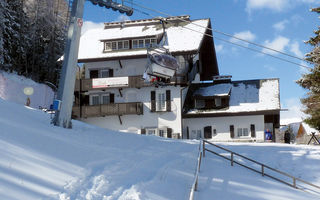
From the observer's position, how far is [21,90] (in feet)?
141

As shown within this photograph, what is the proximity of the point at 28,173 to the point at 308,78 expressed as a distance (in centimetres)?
2230

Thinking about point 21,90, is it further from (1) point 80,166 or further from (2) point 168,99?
(1) point 80,166

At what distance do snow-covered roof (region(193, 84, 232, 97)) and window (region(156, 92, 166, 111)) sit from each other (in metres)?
3.07

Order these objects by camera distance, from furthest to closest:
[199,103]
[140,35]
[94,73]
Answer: [94,73]
[140,35]
[199,103]

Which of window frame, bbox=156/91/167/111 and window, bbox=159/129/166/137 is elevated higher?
window frame, bbox=156/91/167/111

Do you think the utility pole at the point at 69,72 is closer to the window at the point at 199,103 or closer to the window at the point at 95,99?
the window at the point at 95,99

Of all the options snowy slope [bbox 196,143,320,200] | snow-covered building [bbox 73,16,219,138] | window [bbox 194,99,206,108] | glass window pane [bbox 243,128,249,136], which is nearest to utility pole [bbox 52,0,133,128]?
snowy slope [bbox 196,143,320,200]

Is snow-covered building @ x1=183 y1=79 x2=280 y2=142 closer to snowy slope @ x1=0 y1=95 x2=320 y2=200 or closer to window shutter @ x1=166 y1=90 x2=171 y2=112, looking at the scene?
window shutter @ x1=166 y1=90 x2=171 y2=112

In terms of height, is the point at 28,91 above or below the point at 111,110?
above

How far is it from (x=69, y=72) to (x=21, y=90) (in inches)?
1043

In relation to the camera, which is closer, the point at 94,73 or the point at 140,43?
the point at 140,43

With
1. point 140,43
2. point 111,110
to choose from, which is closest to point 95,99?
point 111,110

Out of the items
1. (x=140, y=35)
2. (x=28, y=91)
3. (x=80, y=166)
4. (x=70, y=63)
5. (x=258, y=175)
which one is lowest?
→ (x=258, y=175)

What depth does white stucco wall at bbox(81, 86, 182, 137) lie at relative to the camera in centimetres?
3372
